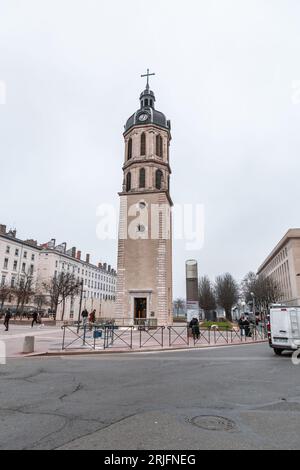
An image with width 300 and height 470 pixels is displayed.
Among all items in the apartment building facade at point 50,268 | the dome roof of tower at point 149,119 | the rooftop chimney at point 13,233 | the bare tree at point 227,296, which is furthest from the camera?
the bare tree at point 227,296

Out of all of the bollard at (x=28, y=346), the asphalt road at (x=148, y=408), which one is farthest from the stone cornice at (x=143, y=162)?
the asphalt road at (x=148, y=408)

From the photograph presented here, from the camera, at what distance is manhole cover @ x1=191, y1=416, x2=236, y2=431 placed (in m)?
4.57

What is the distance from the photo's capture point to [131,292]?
117 ft

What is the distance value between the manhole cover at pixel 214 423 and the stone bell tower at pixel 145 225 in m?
27.2

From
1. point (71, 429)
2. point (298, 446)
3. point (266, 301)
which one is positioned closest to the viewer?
point (298, 446)

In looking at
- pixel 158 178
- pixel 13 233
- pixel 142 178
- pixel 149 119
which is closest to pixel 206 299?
pixel 13 233

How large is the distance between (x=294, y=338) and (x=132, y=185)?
29.8 m

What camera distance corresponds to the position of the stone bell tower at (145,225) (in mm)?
35156

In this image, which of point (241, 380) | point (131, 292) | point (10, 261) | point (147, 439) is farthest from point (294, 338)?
point (10, 261)

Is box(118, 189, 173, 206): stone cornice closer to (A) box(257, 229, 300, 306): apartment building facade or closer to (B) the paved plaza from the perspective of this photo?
(B) the paved plaza

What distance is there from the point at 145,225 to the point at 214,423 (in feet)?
109

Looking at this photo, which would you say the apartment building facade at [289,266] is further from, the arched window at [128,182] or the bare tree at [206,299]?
the arched window at [128,182]

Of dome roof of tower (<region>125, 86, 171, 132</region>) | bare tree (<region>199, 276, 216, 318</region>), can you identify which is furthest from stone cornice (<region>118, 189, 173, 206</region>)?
bare tree (<region>199, 276, 216, 318</region>)
